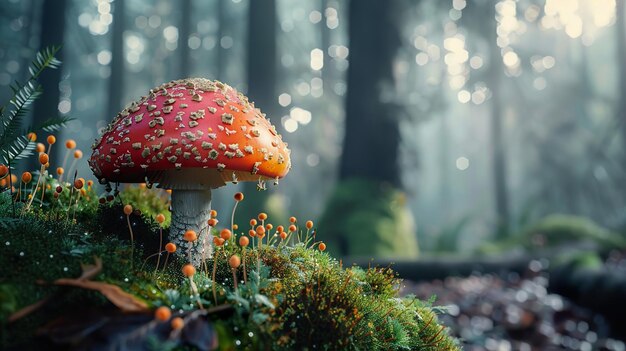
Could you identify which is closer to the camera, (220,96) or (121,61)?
(220,96)

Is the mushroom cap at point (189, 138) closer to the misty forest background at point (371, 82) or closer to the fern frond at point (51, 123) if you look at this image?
the fern frond at point (51, 123)

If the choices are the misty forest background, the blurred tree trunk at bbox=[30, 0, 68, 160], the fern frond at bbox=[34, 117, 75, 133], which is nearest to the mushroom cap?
the fern frond at bbox=[34, 117, 75, 133]

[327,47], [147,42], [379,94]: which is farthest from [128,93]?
[379,94]

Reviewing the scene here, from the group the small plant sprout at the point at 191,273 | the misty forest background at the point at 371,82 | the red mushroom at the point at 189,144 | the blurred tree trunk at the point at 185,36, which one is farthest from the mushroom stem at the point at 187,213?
the blurred tree trunk at the point at 185,36

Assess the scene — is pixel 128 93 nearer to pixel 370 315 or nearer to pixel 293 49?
pixel 293 49

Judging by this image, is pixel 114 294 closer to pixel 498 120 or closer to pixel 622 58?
pixel 498 120

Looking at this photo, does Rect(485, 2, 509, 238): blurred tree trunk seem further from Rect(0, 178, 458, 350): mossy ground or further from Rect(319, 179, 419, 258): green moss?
Rect(0, 178, 458, 350): mossy ground
